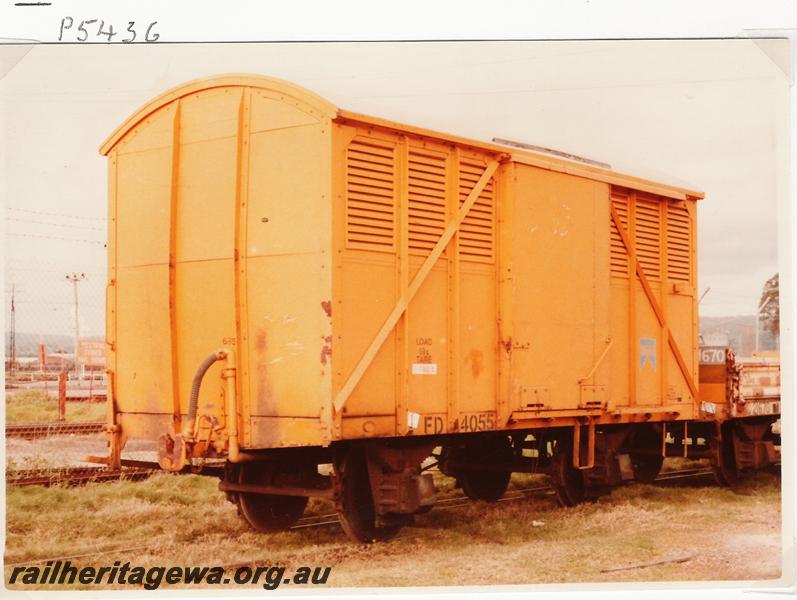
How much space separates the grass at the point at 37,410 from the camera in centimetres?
1477

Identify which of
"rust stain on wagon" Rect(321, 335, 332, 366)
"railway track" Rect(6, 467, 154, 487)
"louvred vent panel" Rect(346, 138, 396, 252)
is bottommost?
"railway track" Rect(6, 467, 154, 487)

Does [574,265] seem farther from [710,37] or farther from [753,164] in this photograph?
[710,37]

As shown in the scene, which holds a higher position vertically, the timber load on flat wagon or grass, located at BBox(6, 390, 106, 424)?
the timber load on flat wagon

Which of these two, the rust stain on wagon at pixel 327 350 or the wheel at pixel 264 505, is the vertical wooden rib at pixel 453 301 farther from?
the wheel at pixel 264 505

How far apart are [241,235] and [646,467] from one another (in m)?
7.69

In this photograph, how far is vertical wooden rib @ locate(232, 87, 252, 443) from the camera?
29.9ft

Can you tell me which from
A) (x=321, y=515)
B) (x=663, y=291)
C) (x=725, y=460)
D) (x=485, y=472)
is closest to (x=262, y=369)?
(x=321, y=515)

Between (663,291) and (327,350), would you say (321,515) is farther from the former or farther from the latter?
(663,291)

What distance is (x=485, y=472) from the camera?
12555mm

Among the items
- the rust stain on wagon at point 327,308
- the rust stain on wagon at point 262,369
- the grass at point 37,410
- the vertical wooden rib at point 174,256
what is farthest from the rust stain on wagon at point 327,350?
the grass at point 37,410

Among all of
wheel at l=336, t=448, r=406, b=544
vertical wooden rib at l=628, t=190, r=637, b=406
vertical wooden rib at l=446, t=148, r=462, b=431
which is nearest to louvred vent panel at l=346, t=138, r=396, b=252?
vertical wooden rib at l=446, t=148, r=462, b=431

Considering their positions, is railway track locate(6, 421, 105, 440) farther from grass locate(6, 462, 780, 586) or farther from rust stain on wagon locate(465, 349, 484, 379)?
rust stain on wagon locate(465, 349, 484, 379)

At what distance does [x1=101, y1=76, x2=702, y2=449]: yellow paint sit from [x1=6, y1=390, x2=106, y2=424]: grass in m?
5.56

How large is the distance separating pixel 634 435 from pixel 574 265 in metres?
3.82
